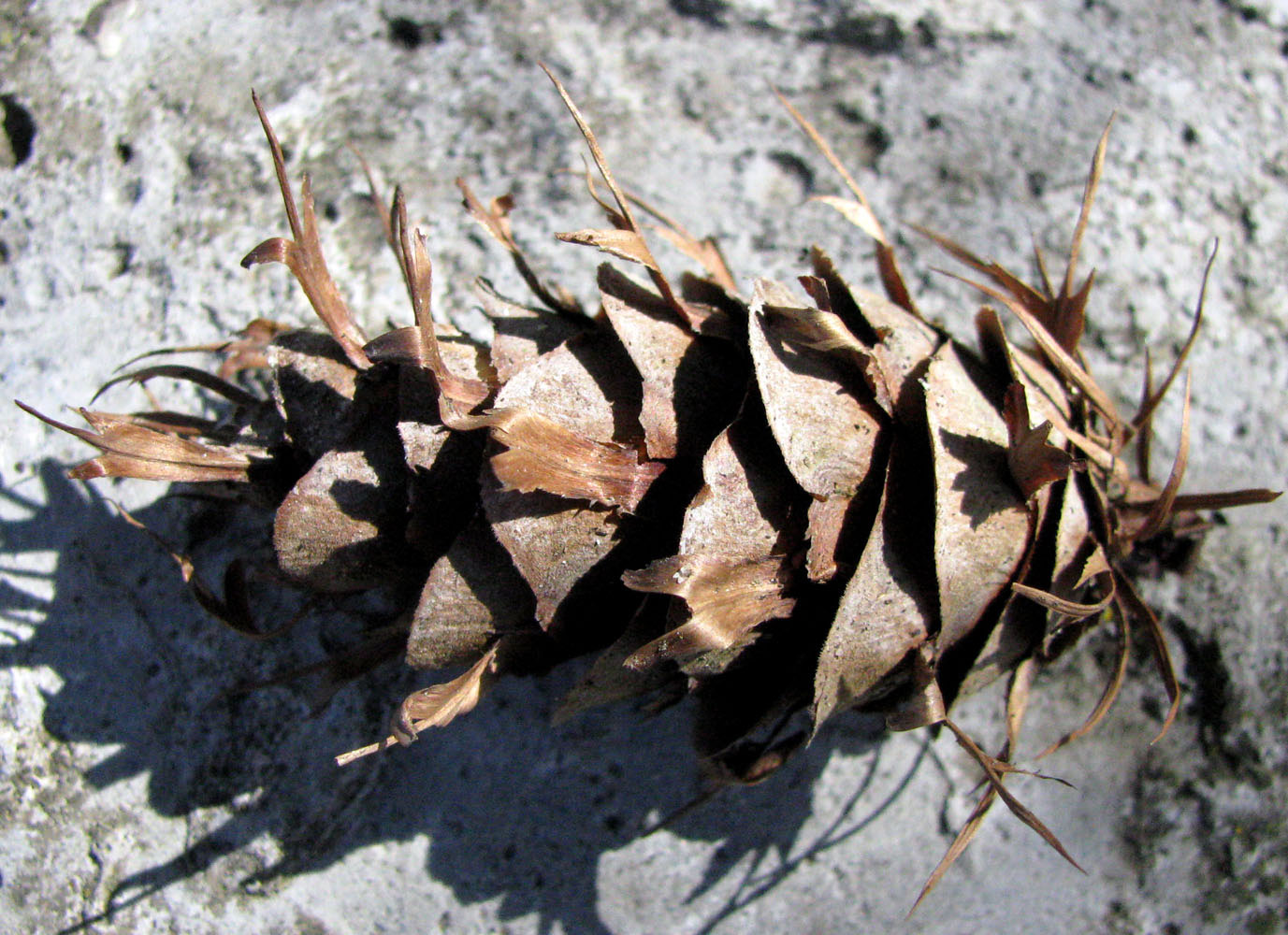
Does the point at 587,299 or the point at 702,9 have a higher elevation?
the point at 702,9

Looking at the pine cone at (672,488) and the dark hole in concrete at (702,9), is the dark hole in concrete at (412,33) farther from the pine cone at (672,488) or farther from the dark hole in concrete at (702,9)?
the pine cone at (672,488)

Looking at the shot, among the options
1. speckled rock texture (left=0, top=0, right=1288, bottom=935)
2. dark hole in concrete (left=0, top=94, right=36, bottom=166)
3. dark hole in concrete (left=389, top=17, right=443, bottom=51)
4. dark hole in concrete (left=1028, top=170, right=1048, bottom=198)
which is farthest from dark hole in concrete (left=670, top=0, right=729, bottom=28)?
dark hole in concrete (left=0, top=94, right=36, bottom=166)

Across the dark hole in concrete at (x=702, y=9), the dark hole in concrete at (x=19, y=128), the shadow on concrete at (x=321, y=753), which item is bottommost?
Result: the shadow on concrete at (x=321, y=753)

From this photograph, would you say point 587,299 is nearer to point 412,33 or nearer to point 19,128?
point 412,33

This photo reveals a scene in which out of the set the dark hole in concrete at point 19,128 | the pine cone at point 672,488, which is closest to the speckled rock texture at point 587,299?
the dark hole in concrete at point 19,128

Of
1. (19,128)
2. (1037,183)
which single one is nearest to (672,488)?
(1037,183)

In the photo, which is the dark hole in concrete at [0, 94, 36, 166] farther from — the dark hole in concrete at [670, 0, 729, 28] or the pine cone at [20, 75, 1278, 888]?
the dark hole in concrete at [670, 0, 729, 28]

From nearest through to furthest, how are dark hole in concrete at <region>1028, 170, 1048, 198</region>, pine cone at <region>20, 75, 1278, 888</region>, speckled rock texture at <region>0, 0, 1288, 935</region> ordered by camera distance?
pine cone at <region>20, 75, 1278, 888</region> → speckled rock texture at <region>0, 0, 1288, 935</region> → dark hole in concrete at <region>1028, 170, 1048, 198</region>
